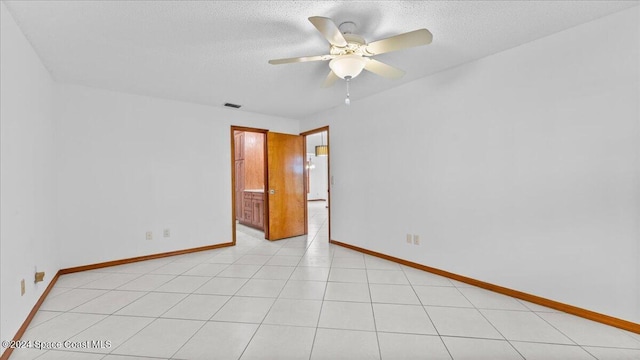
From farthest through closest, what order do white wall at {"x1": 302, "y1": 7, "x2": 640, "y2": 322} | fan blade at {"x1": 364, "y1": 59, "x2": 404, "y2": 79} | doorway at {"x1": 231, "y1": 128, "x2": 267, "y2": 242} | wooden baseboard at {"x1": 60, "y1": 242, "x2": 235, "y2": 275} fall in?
doorway at {"x1": 231, "y1": 128, "x2": 267, "y2": 242}
wooden baseboard at {"x1": 60, "y1": 242, "x2": 235, "y2": 275}
fan blade at {"x1": 364, "y1": 59, "x2": 404, "y2": 79}
white wall at {"x1": 302, "y1": 7, "x2": 640, "y2": 322}

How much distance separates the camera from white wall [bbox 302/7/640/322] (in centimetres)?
185

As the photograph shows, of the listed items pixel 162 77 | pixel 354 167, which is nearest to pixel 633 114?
pixel 354 167

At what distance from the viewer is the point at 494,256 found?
2.48 meters

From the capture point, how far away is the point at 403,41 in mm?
1709

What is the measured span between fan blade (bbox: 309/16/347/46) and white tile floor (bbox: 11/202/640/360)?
209 centimetres

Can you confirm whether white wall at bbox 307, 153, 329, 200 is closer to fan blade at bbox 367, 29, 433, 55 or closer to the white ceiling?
the white ceiling

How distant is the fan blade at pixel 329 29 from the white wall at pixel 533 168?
1.71 meters

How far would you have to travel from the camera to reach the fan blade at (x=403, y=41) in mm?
1606

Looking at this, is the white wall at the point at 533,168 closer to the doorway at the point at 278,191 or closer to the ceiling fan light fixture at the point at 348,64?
the ceiling fan light fixture at the point at 348,64

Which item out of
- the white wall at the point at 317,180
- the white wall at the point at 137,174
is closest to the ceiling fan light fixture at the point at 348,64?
the white wall at the point at 137,174

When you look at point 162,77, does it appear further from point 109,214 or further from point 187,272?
point 187,272

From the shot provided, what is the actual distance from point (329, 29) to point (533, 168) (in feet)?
7.10

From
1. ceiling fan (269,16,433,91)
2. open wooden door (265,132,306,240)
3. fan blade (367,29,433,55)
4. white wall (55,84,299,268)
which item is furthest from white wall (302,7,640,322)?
white wall (55,84,299,268)

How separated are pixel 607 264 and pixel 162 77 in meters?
4.60
